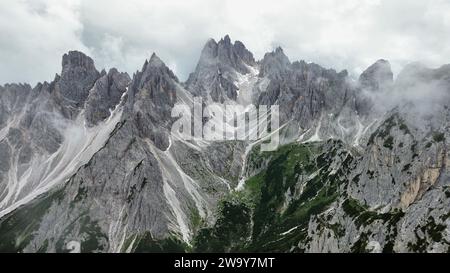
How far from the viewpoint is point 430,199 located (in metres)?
170
